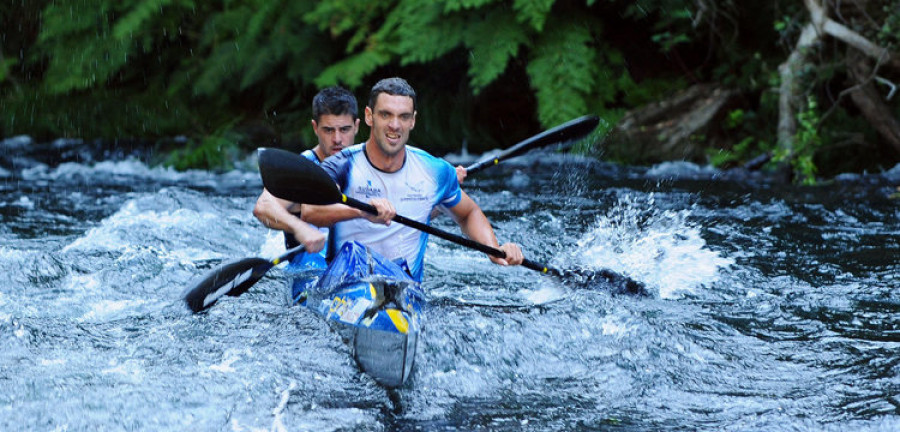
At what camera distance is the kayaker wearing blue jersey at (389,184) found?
12.3 ft

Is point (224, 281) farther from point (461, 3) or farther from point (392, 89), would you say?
point (461, 3)

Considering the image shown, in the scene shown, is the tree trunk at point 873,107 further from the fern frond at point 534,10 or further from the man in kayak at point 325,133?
the man in kayak at point 325,133

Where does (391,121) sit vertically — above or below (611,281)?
above

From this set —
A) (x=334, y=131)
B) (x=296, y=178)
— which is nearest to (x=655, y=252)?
(x=334, y=131)

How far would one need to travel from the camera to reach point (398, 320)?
340 cm

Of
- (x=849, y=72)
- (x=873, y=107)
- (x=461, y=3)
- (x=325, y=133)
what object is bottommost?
(x=325, y=133)

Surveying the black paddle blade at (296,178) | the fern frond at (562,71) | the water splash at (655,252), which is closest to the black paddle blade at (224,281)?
the black paddle blade at (296,178)

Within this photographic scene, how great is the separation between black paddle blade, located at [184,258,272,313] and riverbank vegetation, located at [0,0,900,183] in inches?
153

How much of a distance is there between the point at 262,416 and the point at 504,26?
236 inches

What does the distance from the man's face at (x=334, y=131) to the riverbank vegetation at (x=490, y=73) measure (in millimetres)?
3362

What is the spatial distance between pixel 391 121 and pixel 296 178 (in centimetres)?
43

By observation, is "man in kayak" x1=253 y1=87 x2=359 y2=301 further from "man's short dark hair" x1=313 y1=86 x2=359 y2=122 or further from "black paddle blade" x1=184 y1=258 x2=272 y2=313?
"black paddle blade" x1=184 y1=258 x2=272 y2=313

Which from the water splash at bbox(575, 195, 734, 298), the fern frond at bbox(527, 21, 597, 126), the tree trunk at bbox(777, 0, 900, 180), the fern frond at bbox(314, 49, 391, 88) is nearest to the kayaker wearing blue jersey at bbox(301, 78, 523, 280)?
the water splash at bbox(575, 195, 734, 298)

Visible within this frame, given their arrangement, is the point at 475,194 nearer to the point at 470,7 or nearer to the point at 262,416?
the point at 470,7
